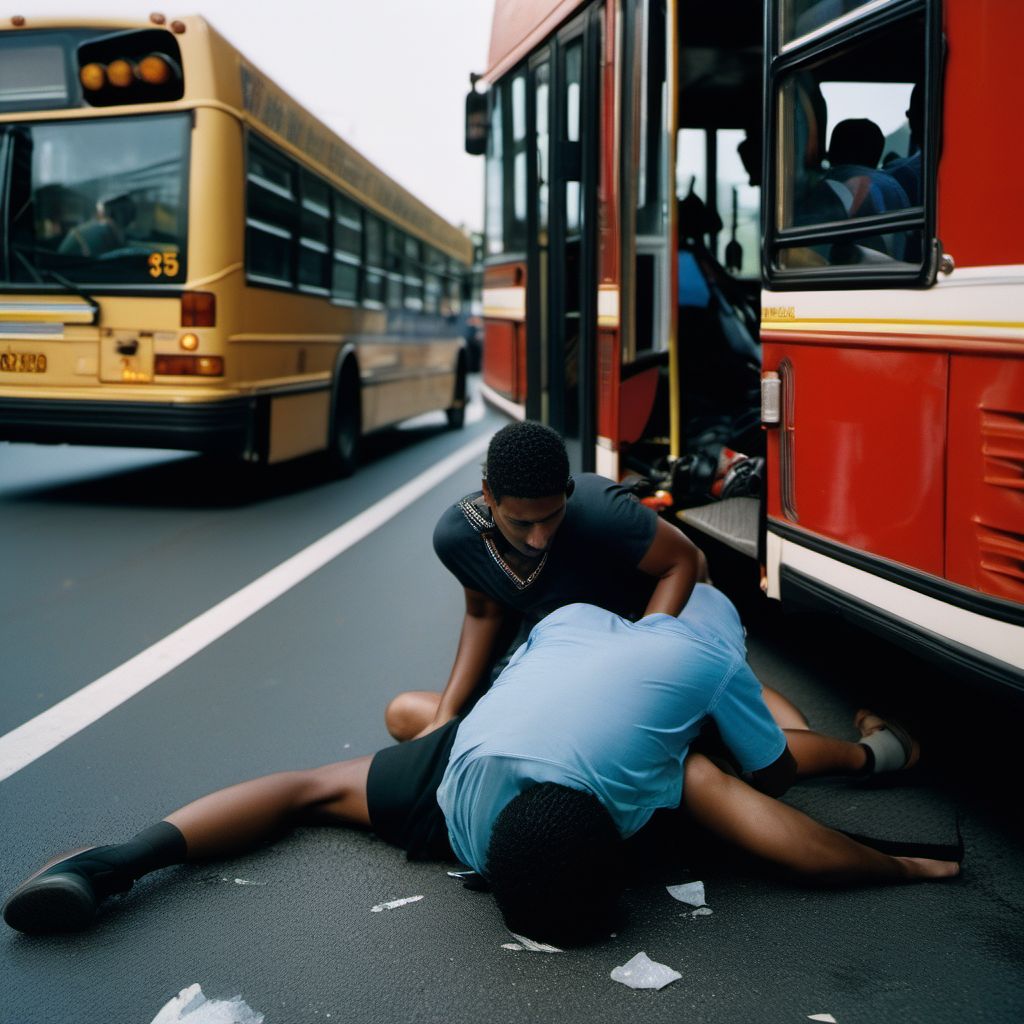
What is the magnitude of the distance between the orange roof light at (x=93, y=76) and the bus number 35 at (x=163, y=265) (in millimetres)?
1168

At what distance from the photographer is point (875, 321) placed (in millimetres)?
3977

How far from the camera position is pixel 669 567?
3916mm

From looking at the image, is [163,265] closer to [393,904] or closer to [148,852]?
[148,852]

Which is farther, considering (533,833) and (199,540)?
(199,540)

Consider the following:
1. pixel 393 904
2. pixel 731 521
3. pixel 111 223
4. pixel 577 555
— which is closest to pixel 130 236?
pixel 111 223

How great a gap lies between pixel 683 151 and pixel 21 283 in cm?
446

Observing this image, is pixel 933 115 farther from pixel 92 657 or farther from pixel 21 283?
pixel 21 283

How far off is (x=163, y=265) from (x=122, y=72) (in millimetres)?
1289

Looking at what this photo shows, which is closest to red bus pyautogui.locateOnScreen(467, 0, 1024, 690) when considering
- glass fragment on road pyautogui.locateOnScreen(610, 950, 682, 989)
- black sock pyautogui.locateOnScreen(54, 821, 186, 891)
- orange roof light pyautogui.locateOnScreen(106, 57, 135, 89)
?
glass fragment on road pyautogui.locateOnScreen(610, 950, 682, 989)

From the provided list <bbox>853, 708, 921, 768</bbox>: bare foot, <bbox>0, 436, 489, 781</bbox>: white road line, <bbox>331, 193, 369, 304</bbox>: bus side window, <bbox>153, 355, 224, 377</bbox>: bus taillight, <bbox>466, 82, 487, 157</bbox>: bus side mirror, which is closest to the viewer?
<bbox>853, 708, 921, 768</bbox>: bare foot

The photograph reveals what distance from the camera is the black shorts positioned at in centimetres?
353

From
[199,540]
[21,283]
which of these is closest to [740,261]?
[199,540]

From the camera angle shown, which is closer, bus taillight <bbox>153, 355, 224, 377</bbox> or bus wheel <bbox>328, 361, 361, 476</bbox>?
bus taillight <bbox>153, 355, 224, 377</bbox>

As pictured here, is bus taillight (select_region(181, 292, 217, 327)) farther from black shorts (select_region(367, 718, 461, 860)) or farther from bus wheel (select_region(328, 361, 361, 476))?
black shorts (select_region(367, 718, 461, 860))
